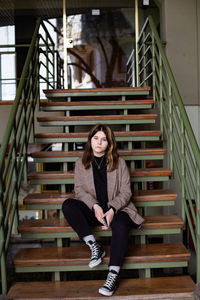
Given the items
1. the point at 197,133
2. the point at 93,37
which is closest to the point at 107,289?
the point at 197,133

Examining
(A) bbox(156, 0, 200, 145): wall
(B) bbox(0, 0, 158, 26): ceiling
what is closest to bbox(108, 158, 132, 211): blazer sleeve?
(A) bbox(156, 0, 200, 145): wall

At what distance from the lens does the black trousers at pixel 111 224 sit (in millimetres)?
2084

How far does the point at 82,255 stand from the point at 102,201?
0.40 metres

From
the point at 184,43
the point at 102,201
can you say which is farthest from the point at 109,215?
the point at 184,43

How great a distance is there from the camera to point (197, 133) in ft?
14.3

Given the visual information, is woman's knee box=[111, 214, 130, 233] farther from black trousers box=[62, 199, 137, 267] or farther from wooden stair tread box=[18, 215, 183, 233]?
wooden stair tread box=[18, 215, 183, 233]

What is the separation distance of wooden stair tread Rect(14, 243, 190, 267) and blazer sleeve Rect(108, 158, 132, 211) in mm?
367

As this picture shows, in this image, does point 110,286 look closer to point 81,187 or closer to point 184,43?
point 81,187

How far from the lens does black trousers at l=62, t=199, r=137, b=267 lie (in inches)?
82.0

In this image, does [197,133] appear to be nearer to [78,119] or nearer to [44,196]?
[78,119]

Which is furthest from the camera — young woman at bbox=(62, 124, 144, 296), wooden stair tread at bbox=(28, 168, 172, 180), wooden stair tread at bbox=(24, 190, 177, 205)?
wooden stair tread at bbox=(28, 168, 172, 180)

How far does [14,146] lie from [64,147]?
2.86ft

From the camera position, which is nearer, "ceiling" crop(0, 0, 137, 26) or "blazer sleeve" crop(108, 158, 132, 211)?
"blazer sleeve" crop(108, 158, 132, 211)

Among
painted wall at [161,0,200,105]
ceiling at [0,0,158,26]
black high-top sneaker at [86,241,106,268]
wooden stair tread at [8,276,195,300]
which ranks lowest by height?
wooden stair tread at [8,276,195,300]
